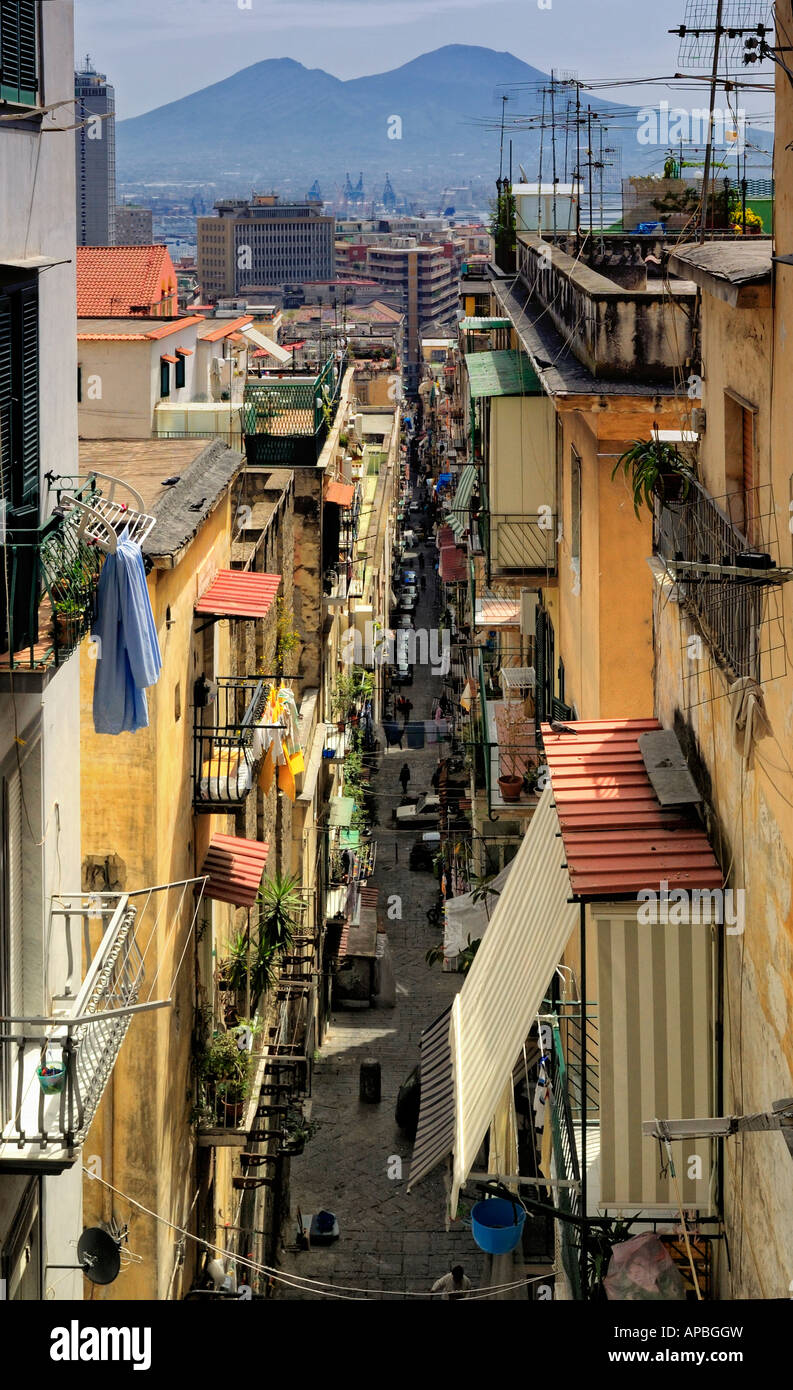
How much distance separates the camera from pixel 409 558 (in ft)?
370

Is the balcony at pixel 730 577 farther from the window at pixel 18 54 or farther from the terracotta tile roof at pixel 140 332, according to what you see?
the terracotta tile roof at pixel 140 332

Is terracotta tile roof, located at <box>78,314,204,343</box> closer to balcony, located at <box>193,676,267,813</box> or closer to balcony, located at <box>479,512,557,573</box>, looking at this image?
balcony, located at <box>479,512,557,573</box>

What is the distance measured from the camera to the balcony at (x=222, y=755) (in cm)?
1839

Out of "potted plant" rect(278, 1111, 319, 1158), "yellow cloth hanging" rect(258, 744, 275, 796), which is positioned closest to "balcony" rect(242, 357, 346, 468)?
"yellow cloth hanging" rect(258, 744, 275, 796)

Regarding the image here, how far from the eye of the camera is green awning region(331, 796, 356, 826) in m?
41.5

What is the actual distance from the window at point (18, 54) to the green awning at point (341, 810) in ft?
103

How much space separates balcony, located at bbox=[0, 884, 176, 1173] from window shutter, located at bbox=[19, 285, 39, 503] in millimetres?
2754

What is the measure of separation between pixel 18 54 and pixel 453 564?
5255 centimetres

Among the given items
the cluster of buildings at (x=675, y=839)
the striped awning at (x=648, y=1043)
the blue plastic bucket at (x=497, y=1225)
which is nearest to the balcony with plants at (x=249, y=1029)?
the blue plastic bucket at (x=497, y=1225)

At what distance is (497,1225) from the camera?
18.5 metres

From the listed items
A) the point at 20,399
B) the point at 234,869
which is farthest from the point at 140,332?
the point at 20,399

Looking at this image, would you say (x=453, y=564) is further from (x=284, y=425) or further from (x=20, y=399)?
(x=20, y=399)

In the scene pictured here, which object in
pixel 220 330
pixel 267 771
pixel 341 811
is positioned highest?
pixel 220 330

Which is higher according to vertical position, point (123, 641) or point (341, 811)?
point (123, 641)
